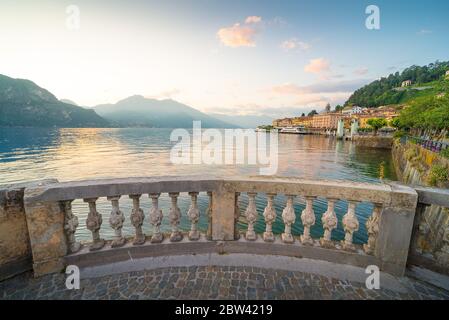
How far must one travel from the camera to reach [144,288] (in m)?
3.04

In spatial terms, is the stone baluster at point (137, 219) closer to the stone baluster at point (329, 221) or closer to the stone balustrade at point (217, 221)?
the stone balustrade at point (217, 221)

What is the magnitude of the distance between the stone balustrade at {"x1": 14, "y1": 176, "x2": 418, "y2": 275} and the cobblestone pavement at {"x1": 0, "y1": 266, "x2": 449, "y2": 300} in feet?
1.04

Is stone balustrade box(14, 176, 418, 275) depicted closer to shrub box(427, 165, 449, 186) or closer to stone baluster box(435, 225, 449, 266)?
stone baluster box(435, 225, 449, 266)

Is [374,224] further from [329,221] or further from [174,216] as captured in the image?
[174,216]

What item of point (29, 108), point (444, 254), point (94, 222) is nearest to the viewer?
point (444, 254)

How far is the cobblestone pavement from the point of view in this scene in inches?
115

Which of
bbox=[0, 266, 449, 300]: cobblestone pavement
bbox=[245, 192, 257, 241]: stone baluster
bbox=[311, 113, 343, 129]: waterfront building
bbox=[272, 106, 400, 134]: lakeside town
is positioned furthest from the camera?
bbox=[311, 113, 343, 129]: waterfront building

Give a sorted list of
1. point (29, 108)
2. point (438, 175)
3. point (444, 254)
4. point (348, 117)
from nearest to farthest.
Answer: point (444, 254), point (438, 175), point (348, 117), point (29, 108)

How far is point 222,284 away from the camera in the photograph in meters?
3.11

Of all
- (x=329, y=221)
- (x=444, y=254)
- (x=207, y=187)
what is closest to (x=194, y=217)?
(x=207, y=187)

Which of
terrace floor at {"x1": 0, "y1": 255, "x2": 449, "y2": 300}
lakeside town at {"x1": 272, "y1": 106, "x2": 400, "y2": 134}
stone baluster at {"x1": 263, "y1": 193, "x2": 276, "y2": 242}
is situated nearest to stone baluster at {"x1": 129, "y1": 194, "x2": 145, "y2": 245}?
terrace floor at {"x1": 0, "y1": 255, "x2": 449, "y2": 300}

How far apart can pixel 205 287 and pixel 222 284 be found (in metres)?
0.24

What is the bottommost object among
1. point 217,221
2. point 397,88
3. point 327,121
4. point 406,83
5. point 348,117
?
point 327,121
